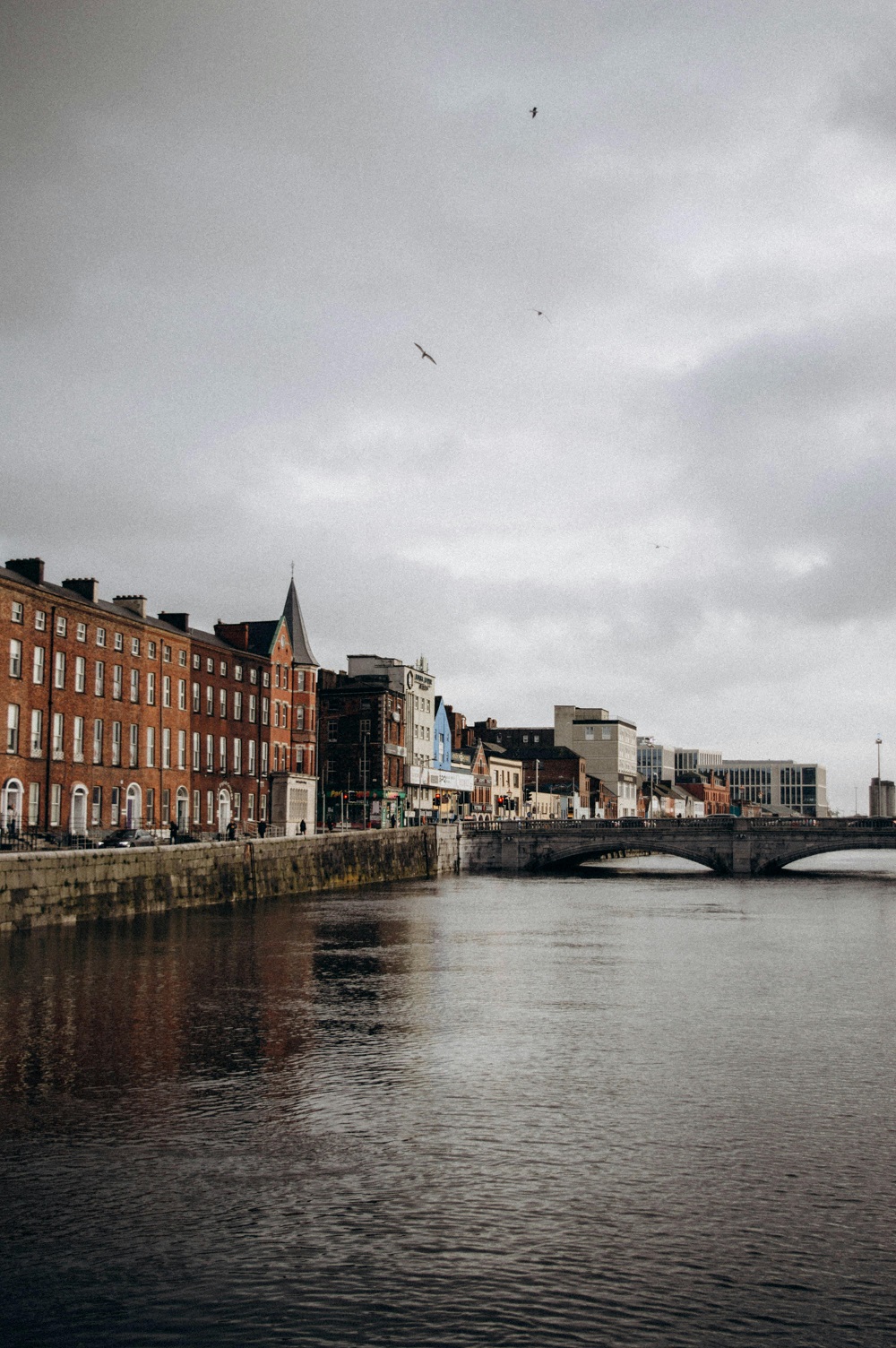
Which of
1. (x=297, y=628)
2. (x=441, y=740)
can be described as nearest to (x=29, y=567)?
(x=297, y=628)

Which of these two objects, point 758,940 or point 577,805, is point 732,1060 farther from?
point 577,805

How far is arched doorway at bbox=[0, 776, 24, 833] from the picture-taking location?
60.9 meters

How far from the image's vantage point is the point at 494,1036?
26953 millimetres

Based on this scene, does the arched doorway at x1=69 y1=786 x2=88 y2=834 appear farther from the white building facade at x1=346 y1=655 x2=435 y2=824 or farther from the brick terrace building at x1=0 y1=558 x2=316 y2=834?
the white building facade at x1=346 y1=655 x2=435 y2=824

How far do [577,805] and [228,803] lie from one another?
4496 inches

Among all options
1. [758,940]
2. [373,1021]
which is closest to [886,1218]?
[373,1021]

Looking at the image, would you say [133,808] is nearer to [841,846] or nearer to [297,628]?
[297,628]

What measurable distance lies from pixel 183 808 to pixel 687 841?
45.1 meters

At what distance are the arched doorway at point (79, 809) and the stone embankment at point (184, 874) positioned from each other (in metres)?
10.1

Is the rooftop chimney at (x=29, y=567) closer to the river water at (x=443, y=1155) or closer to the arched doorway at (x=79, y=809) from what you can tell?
the arched doorway at (x=79, y=809)

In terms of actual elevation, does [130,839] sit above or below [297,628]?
below

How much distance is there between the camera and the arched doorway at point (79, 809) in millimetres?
69000

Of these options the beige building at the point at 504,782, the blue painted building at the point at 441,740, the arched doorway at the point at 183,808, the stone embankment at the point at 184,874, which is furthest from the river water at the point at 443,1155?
the beige building at the point at 504,782

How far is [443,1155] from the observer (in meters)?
18.2
